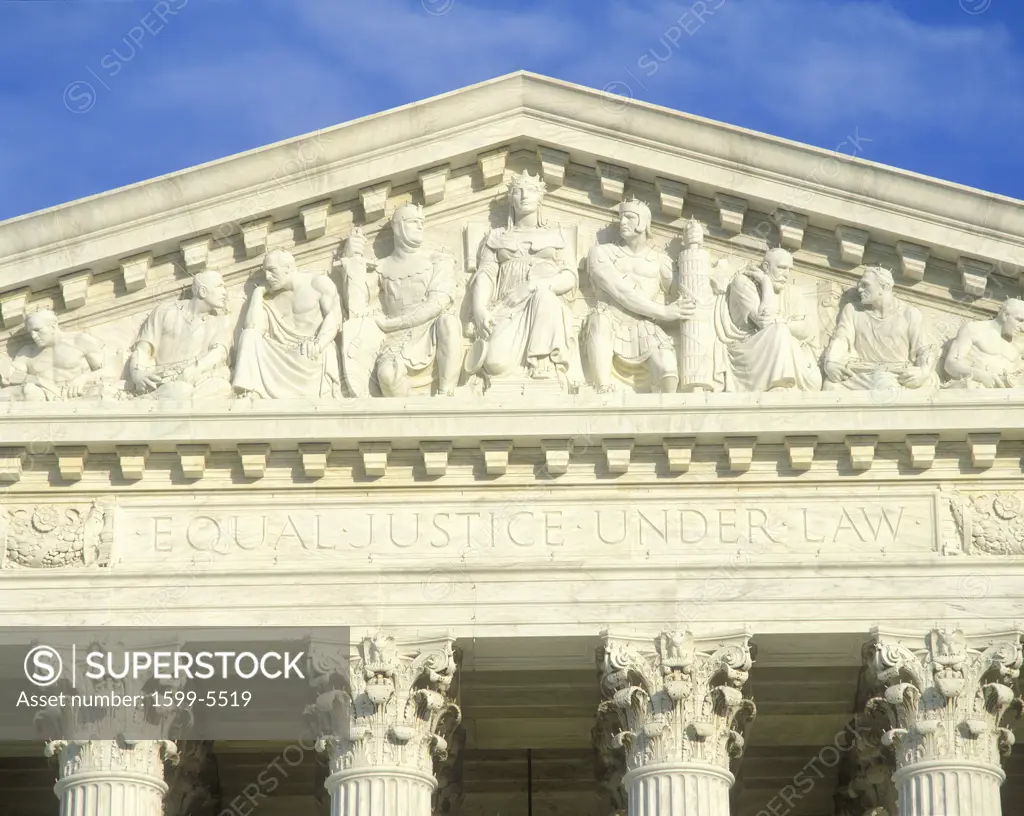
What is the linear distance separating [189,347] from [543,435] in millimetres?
4894

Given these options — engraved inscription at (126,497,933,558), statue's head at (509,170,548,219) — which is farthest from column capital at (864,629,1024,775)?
statue's head at (509,170,548,219)

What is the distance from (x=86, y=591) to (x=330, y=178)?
6.26 meters

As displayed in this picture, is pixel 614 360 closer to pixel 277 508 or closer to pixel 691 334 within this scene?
pixel 691 334

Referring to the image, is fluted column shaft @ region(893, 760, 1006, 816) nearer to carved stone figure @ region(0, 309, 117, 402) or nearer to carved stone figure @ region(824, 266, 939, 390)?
carved stone figure @ region(824, 266, 939, 390)

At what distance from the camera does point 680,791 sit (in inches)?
1246

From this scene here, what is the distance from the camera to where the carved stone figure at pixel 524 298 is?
1316 inches

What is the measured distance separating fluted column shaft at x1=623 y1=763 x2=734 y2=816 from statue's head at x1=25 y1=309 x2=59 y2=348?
950 cm

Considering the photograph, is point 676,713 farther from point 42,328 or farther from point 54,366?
point 42,328

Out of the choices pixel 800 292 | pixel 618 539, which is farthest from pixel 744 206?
pixel 618 539

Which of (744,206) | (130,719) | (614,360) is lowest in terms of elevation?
(130,719)

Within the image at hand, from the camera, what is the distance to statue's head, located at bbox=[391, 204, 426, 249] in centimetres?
3412

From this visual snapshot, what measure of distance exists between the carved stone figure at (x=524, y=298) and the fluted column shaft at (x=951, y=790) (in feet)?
21.9

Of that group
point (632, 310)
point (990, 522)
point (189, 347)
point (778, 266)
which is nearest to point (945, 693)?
point (990, 522)

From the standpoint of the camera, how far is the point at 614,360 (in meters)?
33.6
